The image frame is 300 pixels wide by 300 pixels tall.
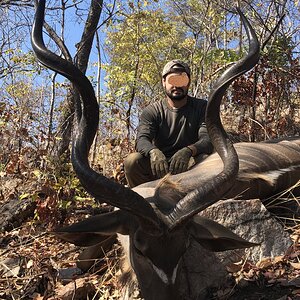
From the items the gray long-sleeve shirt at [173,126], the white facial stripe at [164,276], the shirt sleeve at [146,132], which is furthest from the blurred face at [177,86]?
the white facial stripe at [164,276]

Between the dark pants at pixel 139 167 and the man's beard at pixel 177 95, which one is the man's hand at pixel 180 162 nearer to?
the dark pants at pixel 139 167

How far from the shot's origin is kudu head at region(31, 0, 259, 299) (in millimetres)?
2770

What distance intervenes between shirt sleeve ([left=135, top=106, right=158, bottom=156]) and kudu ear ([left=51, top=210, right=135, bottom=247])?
1.76 meters

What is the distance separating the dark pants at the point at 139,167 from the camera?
16.1ft

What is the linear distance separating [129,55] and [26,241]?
12.0m

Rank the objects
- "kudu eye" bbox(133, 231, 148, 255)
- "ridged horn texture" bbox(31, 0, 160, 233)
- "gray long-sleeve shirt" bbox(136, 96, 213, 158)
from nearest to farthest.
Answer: "ridged horn texture" bbox(31, 0, 160, 233), "kudu eye" bbox(133, 231, 148, 255), "gray long-sleeve shirt" bbox(136, 96, 213, 158)

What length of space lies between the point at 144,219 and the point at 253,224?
1424 millimetres

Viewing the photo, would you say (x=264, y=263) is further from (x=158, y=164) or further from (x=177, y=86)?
(x=177, y=86)

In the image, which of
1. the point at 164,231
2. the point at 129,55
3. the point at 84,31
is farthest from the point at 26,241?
the point at 129,55

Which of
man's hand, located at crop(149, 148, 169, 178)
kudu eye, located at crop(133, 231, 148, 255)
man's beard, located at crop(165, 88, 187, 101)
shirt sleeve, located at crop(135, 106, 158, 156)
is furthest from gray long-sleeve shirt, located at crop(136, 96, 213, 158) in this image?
kudu eye, located at crop(133, 231, 148, 255)

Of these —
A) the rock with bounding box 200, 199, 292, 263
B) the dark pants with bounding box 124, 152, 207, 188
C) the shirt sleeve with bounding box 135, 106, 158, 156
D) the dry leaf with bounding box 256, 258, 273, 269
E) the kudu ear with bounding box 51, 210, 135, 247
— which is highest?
the shirt sleeve with bounding box 135, 106, 158, 156

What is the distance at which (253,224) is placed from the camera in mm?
3844

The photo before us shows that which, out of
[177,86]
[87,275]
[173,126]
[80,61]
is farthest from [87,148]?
[80,61]

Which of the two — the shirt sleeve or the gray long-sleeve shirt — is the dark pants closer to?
the shirt sleeve
